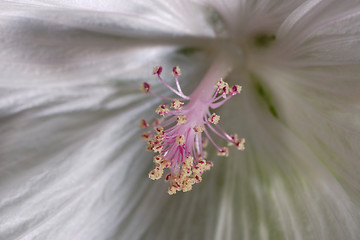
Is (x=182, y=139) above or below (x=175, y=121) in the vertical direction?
below

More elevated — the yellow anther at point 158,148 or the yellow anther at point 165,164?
the yellow anther at point 158,148

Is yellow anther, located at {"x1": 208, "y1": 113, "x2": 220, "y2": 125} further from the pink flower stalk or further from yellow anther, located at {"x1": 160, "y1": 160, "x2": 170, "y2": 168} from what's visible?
yellow anther, located at {"x1": 160, "y1": 160, "x2": 170, "y2": 168}

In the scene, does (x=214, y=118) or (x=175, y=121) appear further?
(x=175, y=121)

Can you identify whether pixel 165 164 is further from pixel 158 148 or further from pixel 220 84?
pixel 220 84

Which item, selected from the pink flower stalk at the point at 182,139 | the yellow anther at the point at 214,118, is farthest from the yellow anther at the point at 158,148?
the yellow anther at the point at 214,118

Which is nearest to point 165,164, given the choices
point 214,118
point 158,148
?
point 158,148

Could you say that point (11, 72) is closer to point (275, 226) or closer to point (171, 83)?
point (171, 83)

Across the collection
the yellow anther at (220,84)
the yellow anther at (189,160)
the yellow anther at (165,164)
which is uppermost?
the yellow anther at (220,84)

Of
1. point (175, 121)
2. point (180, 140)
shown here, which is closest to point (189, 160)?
point (180, 140)

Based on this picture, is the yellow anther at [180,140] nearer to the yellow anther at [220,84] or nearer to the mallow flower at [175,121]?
the mallow flower at [175,121]

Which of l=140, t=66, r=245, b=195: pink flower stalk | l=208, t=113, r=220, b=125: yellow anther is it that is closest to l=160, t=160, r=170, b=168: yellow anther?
l=140, t=66, r=245, b=195: pink flower stalk
